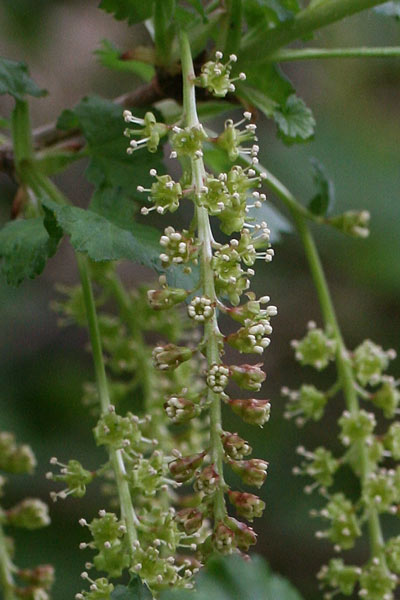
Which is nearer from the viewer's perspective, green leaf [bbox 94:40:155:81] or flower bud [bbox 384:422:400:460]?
flower bud [bbox 384:422:400:460]

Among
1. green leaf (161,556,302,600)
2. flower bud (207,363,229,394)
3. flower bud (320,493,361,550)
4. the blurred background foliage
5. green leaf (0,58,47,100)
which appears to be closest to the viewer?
flower bud (207,363,229,394)

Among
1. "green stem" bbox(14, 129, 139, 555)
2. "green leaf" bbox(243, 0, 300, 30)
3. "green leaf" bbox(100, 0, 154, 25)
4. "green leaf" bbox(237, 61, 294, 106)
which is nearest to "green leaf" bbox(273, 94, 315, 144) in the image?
"green leaf" bbox(237, 61, 294, 106)

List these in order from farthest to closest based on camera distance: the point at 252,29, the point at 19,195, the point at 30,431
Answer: the point at 30,431 < the point at 19,195 < the point at 252,29

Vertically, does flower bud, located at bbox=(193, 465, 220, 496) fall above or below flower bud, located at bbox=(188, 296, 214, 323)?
below

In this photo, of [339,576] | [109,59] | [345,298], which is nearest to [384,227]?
[345,298]

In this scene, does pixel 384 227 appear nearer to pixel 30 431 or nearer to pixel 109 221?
pixel 30 431

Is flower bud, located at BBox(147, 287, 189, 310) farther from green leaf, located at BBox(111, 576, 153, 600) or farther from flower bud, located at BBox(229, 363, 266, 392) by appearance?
green leaf, located at BBox(111, 576, 153, 600)

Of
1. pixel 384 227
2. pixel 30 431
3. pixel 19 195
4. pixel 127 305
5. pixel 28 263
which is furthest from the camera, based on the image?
pixel 384 227
